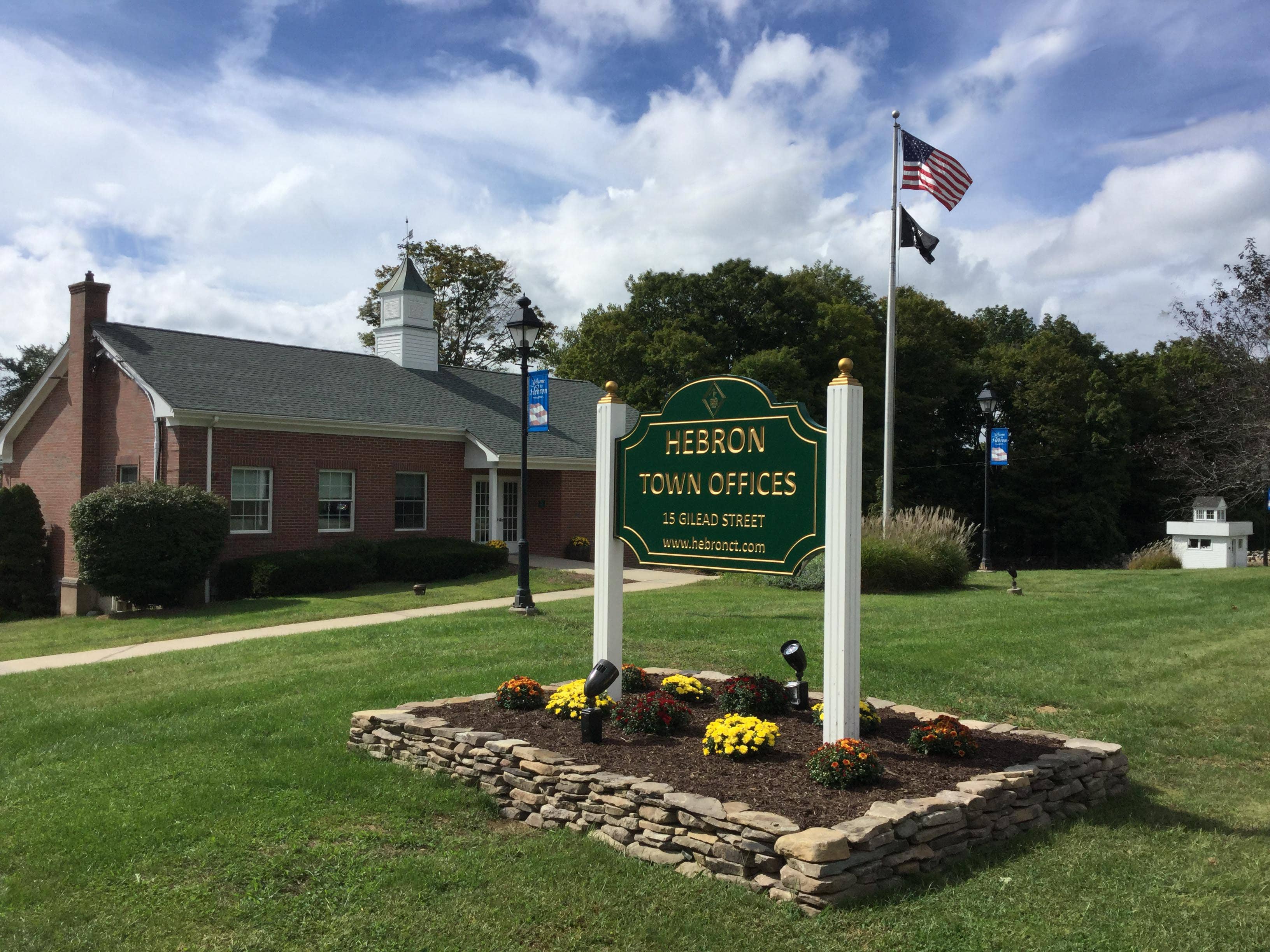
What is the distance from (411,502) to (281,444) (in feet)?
11.7

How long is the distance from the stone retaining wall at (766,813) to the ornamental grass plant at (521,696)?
64cm

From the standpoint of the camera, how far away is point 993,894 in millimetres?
4855

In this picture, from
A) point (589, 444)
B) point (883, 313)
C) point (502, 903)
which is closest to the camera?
point (502, 903)

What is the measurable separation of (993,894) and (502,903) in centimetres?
238

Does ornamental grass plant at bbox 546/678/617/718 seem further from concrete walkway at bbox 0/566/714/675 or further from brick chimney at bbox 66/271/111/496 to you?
brick chimney at bbox 66/271/111/496

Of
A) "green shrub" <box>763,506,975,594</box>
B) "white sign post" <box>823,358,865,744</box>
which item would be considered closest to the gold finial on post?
"white sign post" <box>823,358,865,744</box>

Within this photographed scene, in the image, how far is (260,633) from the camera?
46.1 feet

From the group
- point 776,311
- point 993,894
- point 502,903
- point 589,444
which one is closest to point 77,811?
point 502,903

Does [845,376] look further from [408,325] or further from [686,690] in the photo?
[408,325]

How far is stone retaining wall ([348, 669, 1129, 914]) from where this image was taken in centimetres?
485

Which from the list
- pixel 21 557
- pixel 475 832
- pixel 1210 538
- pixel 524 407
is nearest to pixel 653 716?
pixel 475 832

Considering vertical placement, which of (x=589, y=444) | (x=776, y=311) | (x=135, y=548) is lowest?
(x=135, y=548)

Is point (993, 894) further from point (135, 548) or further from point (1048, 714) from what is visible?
point (135, 548)

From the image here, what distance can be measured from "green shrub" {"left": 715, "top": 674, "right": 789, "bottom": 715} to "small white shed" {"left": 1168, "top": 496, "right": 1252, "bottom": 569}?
81.3 feet
